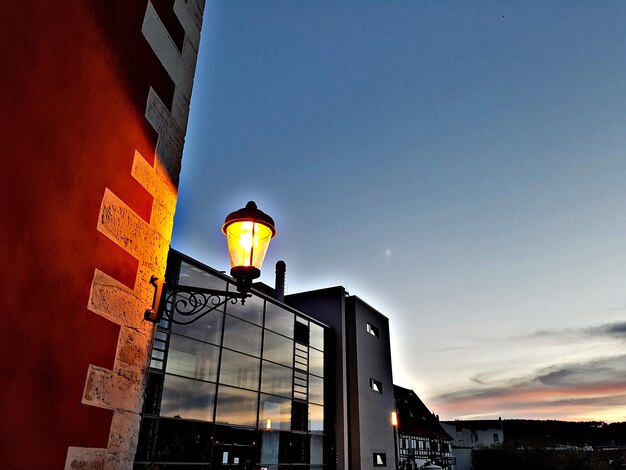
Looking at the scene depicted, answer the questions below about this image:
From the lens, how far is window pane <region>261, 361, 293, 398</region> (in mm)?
14391

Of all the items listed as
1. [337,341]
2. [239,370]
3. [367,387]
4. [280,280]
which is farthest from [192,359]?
[367,387]

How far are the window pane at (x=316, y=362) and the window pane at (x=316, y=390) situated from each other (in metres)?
0.25

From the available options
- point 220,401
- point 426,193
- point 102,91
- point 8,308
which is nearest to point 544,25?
point 426,193

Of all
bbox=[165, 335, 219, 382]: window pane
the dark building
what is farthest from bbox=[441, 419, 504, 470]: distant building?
bbox=[165, 335, 219, 382]: window pane

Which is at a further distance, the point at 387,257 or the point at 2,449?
the point at 387,257

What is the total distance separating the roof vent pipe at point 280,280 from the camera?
18.8 m

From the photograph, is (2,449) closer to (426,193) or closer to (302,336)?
(302,336)

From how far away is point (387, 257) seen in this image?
20875mm

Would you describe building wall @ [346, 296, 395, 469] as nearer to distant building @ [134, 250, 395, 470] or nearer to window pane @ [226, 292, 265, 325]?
distant building @ [134, 250, 395, 470]

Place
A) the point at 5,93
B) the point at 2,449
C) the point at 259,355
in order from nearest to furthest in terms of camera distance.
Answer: the point at 2,449 < the point at 5,93 < the point at 259,355

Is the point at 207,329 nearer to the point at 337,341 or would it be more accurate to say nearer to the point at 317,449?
the point at 317,449

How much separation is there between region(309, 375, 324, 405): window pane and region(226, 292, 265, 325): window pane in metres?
4.16

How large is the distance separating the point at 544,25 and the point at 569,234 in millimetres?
11768

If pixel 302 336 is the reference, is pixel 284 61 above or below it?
above
